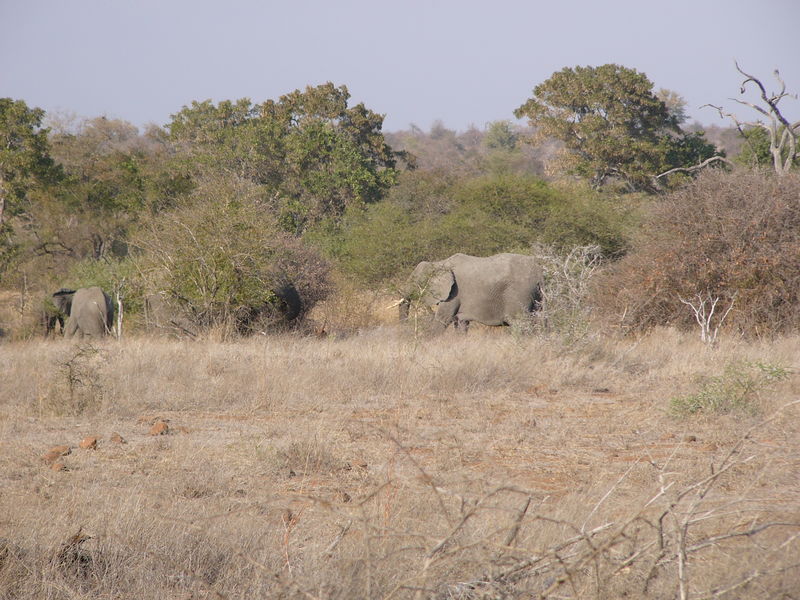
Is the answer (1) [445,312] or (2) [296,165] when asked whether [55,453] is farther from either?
(2) [296,165]

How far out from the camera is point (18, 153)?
20.7 meters

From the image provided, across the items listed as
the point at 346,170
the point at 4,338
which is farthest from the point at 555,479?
the point at 346,170

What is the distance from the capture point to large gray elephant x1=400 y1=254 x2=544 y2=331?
1313 centimetres

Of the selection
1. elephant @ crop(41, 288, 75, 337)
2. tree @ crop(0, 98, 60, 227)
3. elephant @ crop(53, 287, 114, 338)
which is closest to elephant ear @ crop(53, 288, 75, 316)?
elephant @ crop(41, 288, 75, 337)

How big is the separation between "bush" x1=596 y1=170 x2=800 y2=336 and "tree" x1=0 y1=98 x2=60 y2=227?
598 inches

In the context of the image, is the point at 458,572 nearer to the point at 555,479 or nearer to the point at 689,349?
the point at 555,479

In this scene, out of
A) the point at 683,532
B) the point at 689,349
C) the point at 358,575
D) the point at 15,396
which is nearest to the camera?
the point at 683,532

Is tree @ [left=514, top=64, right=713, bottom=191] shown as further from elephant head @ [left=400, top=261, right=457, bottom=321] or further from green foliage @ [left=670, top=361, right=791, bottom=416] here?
green foliage @ [left=670, top=361, right=791, bottom=416]

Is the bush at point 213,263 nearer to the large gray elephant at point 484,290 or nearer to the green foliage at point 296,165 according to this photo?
the large gray elephant at point 484,290

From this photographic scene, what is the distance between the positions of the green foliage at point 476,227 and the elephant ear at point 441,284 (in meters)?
2.96

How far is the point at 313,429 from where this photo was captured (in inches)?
245

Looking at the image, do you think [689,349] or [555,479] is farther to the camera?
[689,349]

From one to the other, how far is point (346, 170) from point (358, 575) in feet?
69.6

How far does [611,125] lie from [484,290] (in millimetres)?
14914
